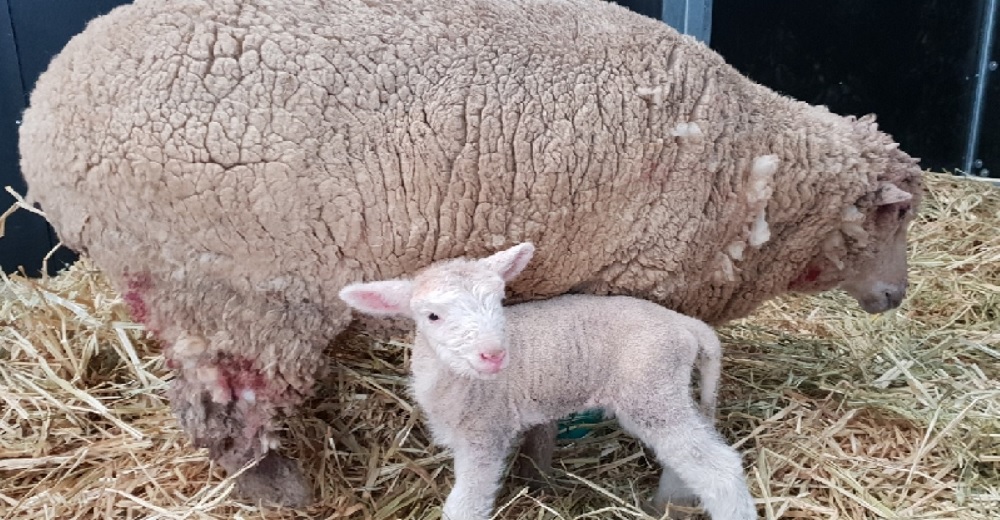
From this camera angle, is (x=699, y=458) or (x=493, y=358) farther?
(x=699, y=458)

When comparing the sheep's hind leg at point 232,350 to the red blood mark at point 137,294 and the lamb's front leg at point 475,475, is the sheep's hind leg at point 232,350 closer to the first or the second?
the red blood mark at point 137,294

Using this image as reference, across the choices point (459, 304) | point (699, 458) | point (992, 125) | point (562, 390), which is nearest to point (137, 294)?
point (459, 304)

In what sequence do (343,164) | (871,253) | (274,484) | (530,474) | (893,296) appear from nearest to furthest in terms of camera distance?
(343,164)
(274,484)
(530,474)
(871,253)
(893,296)

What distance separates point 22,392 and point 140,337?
490mm

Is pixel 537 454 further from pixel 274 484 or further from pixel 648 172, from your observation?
pixel 648 172

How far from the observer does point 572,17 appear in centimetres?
250

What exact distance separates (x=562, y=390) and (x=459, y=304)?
1.43 feet

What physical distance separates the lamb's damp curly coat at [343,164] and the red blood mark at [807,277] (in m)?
0.36

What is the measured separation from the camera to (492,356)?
188 cm

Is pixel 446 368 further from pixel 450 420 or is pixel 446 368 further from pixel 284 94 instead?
pixel 284 94

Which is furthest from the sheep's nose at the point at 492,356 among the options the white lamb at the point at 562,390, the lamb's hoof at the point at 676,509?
the lamb's hoof at the point at 676,509

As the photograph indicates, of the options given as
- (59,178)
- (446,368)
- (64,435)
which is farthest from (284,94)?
(64,435)

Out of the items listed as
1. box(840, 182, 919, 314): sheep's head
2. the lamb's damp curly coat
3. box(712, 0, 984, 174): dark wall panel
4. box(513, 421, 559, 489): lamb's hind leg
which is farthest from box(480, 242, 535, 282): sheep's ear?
box(712, 0, 984, 174): dark wall panel

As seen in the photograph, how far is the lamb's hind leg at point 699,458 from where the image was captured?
2152 millimetres
